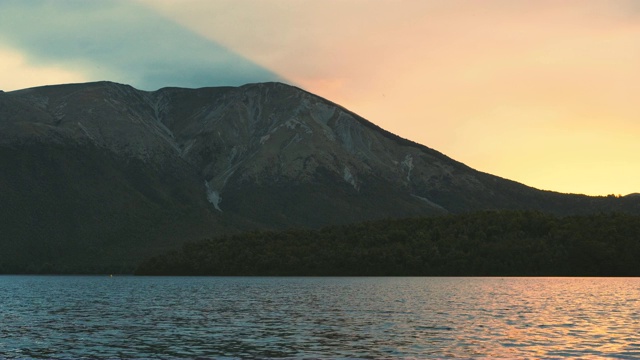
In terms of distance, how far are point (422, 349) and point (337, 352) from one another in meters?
7.59

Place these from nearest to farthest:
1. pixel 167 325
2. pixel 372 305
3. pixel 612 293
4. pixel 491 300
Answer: pixel 167 325, pixel 372 305, pixel 491 300, pixel 612 293

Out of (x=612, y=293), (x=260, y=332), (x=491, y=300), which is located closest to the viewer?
(x=260, y=332)

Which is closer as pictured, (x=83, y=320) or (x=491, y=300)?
(x=83, y=320)

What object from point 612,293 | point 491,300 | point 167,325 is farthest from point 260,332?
point 612,293

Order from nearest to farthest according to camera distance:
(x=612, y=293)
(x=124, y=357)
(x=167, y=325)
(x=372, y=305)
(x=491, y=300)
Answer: (x=124, y=357) < (x=167, y=325) < (x=372, y=305) < (x=491, y=300) < (x=612, y=293)

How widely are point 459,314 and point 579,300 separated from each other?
37.2 meters

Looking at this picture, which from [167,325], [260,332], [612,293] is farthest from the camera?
[612,293]

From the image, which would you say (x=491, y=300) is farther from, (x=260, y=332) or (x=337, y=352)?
(x=337, y=352)

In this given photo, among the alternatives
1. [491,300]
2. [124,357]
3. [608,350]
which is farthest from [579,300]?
[124,357]

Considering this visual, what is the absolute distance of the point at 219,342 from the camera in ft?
237

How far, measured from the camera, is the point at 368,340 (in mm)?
73500

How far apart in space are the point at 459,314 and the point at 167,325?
39.8 m

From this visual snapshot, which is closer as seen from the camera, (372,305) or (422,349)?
(422,349)

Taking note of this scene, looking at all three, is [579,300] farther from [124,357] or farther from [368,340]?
[124,357]
